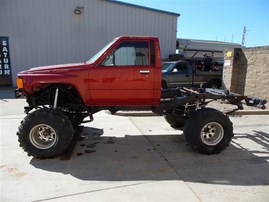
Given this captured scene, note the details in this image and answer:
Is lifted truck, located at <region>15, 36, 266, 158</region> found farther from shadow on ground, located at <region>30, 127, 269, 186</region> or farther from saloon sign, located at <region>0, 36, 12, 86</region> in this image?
saloon sign, located at <region>0, 36, 12, 86</region>

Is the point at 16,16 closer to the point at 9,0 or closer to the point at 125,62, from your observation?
the point at 9,0

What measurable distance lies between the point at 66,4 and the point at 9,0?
124 inches

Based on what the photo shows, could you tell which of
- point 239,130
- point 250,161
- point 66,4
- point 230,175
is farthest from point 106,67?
point 66,4

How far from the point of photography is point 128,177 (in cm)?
363

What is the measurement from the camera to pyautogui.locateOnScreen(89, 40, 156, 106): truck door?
446 centimetres

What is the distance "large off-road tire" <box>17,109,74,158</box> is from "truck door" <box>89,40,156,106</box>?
0.76 m

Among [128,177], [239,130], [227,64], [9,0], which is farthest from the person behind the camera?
[9,0]

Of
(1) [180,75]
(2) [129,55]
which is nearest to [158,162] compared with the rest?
(2) [129,55]

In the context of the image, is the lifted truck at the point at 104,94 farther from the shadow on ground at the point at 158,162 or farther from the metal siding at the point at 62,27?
the metal siding at the point at 62,27

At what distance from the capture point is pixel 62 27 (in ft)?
47.5

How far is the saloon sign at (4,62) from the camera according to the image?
13.9 meters

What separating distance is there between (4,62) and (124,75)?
12.2 metres

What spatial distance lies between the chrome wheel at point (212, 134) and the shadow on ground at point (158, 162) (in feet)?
0.92

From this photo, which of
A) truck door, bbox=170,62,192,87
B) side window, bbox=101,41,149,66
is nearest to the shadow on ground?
side window, bbox=101,41,149,66
